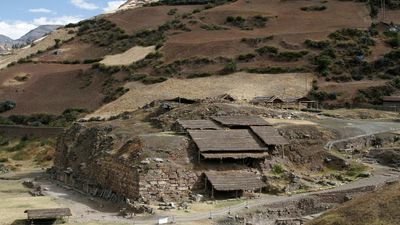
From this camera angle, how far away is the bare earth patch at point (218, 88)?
71.3 metres

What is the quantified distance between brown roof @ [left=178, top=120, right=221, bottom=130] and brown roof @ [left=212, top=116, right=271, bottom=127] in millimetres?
613

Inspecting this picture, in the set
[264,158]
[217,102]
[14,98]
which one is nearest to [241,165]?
[264,158]

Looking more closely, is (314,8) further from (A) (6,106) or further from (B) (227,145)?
(B) (227,145)

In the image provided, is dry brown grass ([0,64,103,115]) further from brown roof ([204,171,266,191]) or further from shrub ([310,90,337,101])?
brown roof ([204,171,266,191])

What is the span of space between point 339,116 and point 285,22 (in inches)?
2010

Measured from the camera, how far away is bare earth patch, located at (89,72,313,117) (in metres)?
71.3

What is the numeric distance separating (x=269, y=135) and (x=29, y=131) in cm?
3808

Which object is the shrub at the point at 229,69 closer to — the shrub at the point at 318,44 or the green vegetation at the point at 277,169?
the shrub at the point at 318,44

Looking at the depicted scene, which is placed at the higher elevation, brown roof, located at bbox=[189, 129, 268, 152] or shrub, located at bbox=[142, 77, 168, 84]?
shrub, located at bbox=[142, 77, 168, 84]

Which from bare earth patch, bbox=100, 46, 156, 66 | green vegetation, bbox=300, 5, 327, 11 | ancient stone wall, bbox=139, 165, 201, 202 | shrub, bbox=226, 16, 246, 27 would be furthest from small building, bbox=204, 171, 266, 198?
green vegetation, bbox=300, 5, 327, 11

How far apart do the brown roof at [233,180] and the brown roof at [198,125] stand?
153 inches

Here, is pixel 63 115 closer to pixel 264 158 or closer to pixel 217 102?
pixel 217 102

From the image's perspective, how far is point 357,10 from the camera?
106 metres

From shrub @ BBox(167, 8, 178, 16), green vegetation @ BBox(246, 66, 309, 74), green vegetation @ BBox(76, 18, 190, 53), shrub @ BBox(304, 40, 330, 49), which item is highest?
shrub @ BBox(167, 8, 178, 16)
